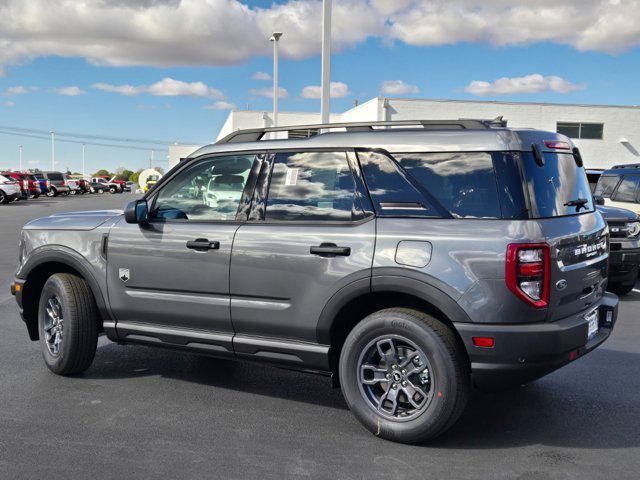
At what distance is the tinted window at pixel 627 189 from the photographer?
11.6 meters

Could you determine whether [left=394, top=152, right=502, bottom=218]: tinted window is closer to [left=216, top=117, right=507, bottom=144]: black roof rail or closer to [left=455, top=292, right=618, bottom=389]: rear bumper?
[left=216, top=117, right=507, bottom=144]: black roof rail

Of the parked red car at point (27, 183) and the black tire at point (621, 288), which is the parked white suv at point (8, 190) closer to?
the parked red car at point (27, 183)

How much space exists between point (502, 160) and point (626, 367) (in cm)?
285

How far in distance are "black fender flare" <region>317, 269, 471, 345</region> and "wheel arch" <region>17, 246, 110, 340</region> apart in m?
1.90

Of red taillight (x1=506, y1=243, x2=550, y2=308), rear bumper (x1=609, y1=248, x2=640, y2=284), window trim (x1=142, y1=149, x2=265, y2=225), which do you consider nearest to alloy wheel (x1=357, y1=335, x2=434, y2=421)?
red taillight (x1=506, y1=243, x2=550, y2=308)

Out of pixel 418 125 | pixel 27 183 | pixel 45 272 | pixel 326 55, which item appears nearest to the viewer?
pixel 418 125

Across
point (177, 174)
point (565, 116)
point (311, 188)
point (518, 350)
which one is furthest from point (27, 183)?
point (518, 350)

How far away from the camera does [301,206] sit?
4531 millimetres

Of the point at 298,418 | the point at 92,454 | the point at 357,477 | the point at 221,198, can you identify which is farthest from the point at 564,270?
the point at 92,454

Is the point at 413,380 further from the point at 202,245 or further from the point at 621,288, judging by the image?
the point at 621,288

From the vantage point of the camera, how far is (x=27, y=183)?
140ft

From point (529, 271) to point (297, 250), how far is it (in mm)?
1422

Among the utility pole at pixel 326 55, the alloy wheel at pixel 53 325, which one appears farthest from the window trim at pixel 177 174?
the utility pole at pixel 326 55

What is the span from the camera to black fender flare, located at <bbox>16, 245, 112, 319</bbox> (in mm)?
5262
